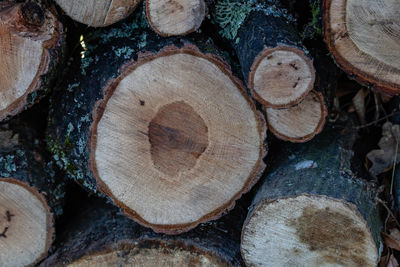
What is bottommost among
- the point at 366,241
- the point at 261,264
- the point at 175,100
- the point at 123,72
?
the point at 261,264

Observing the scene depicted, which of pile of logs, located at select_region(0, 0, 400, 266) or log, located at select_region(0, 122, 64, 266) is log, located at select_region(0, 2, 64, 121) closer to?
pile of logs, located at select_region(0, 0, 400, 266)

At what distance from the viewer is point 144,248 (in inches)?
70.6

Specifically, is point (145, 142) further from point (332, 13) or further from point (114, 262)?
point (332, 13)

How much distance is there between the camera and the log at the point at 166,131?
5.27 ft

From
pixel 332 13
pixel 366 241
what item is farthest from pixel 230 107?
pixel 366 241

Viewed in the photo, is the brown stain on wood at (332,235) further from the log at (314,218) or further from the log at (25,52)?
the log at (25,52)

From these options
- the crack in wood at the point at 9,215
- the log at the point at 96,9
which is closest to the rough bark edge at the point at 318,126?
the log at the point at 96,9

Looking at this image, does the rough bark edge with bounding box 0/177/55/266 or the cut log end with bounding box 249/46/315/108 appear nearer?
the cut log end with bounding box 249/46/315/108

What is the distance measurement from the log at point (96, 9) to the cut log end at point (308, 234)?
997 mm

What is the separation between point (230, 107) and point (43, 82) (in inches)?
31.1

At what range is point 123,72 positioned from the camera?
159 cm

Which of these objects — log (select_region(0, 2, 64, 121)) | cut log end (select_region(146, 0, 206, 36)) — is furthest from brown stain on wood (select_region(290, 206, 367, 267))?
log (select_region(0, 2, 64, 121))

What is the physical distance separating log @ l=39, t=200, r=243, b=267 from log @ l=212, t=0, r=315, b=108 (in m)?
0.70

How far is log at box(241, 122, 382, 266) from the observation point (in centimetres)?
158
